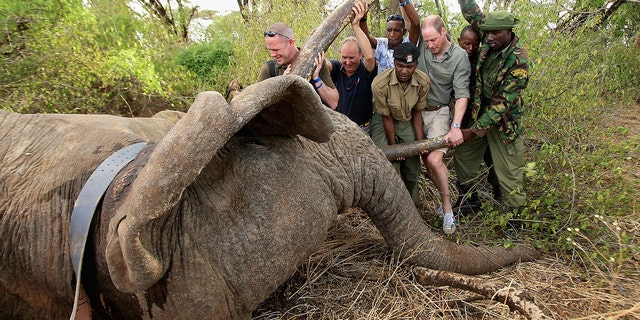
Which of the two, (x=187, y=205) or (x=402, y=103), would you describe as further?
(x=402, y=103)

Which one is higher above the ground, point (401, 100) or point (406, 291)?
point (401, 100)

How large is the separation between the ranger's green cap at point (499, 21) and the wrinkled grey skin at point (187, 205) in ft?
7.15

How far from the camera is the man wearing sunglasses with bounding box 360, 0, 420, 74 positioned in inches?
184

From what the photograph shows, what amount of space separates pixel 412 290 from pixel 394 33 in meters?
2.89

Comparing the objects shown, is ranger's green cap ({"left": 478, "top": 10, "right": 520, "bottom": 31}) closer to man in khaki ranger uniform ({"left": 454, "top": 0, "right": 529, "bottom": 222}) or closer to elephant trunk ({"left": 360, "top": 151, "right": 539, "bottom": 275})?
man in khaki ranger uniform ({"left": 454, "top": 0, "right": 529, "bottom": 222})

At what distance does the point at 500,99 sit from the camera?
4160 mm

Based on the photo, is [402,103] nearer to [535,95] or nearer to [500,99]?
[500,99]

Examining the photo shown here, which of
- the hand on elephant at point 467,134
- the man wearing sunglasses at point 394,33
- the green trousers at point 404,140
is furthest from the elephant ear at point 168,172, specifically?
the man wearing sunglasses at point 394,33

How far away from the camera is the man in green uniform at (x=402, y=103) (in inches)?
159

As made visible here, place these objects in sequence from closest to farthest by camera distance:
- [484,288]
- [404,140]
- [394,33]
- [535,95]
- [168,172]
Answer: [168,172]
[484,288]
[404,140]
[394,33]
[535,95]

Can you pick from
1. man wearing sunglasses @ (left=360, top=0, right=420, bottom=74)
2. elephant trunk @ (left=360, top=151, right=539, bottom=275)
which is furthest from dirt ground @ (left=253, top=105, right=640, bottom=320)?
man wearing sunglasses @ (left=360, top=0, right=420, bottom=74)

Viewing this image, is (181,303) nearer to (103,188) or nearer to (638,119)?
(103,188)

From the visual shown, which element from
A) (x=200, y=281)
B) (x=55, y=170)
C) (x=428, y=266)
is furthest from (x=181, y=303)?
(x=428, y=266)

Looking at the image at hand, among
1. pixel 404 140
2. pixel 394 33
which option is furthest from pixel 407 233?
pixel 394 33
